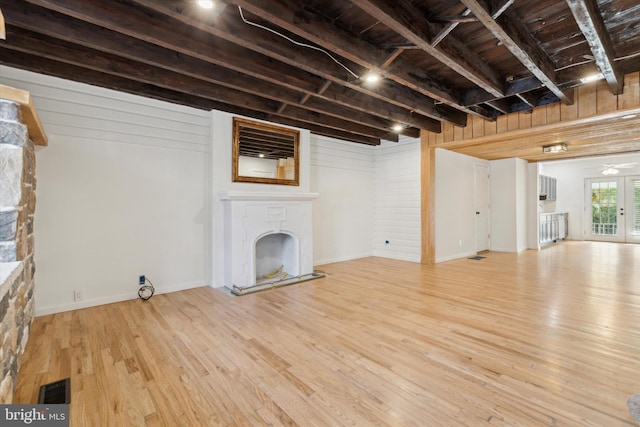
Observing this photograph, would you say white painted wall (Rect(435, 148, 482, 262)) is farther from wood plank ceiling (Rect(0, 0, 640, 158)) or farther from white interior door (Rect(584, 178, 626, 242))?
white interior door (Rect(584, 178, 626, 242))

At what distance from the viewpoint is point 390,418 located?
160 cm

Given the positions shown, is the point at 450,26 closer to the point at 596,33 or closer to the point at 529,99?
the point at 596,33

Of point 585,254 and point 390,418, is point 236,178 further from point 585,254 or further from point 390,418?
point 585,254

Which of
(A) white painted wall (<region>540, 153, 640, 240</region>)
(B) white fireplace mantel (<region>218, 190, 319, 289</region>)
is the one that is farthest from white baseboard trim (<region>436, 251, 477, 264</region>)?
(A) white painted wall (<region>540, 153, 640, 240</region>)

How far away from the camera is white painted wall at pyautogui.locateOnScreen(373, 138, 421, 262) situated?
590cm

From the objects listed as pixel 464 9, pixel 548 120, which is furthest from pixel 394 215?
pixel 464 9

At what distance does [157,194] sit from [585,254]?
339 inches

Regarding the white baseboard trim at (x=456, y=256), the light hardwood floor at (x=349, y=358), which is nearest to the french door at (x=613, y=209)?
the white baseboard trim at (x=456, y=256)

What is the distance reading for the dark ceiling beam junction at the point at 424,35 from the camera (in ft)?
6.54

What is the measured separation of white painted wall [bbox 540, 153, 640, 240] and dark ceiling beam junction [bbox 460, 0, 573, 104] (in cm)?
747

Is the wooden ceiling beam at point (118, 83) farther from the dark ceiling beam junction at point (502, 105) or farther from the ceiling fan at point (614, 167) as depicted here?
the ceiling fan at point (614, 167)

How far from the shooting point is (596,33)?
7.26 ft
